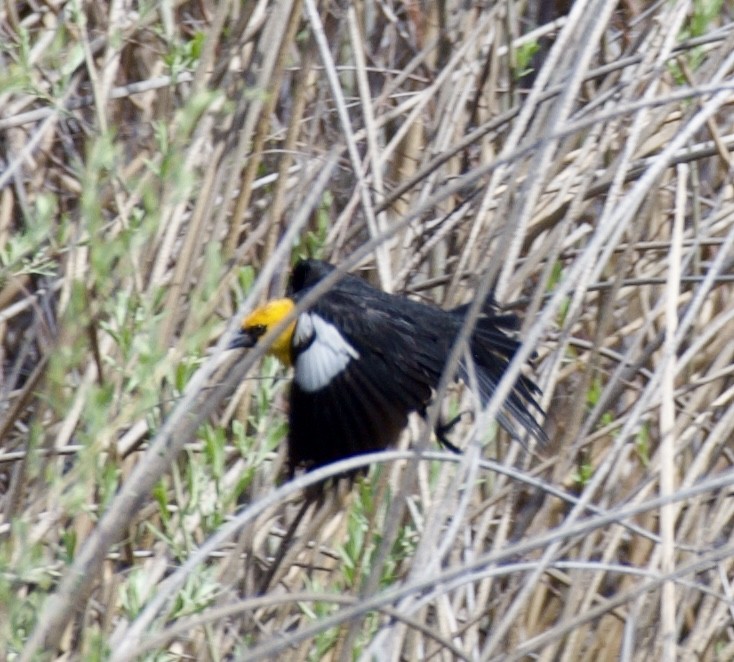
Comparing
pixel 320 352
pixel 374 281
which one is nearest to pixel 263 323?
pixel 320 352

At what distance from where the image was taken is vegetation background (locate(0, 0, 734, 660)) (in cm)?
142

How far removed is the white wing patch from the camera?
2.34 metres

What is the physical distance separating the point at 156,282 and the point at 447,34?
1.17 m

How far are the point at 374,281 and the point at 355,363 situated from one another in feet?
1.51

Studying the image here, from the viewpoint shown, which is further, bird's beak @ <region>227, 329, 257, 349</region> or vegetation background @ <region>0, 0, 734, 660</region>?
bird's beak @ <region>227, 329, 257, 349</region>

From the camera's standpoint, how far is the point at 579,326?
8.82ft

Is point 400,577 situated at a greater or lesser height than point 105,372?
lesser

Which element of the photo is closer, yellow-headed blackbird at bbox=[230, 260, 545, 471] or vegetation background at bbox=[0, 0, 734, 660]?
vegetation background at bbox=[0, 0, 734, 660]

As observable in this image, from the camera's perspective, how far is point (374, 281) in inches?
110

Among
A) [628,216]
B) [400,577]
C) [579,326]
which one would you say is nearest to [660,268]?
[579,326]

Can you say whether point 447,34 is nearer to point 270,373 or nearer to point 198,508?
point 270,373

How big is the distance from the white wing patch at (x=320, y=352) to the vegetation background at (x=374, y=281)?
101 mm

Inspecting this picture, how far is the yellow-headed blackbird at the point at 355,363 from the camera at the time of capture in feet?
7.51

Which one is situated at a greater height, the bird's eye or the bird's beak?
the bird's eye
